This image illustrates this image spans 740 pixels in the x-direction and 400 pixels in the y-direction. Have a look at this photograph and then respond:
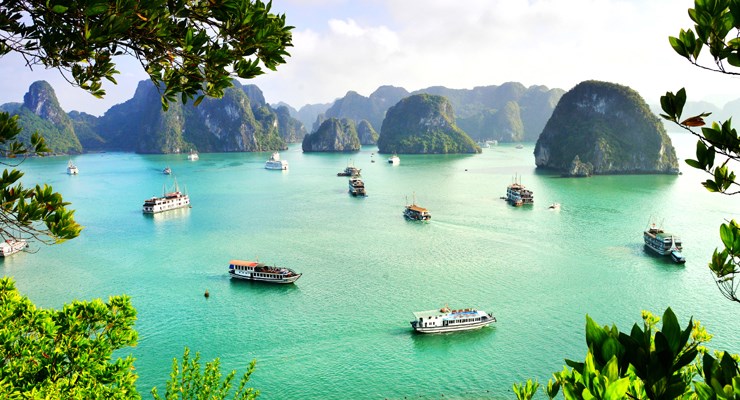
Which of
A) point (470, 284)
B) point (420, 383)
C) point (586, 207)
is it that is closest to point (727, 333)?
point (470, 284)

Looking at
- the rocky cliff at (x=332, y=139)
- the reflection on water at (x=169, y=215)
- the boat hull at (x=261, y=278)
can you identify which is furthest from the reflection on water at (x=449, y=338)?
the rocky cliff at (x=332, y=139)

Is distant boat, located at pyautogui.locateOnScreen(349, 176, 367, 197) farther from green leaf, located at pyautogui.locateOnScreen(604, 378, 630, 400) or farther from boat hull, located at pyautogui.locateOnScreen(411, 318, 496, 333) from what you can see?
green leaf, located at pyautogui.locateOnScreen(604, 378, 630, 400)

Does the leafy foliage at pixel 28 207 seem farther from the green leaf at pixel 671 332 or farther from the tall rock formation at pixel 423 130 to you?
the tall rock formation at pixel 423 130

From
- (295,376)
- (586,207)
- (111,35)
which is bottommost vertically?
(295,376)

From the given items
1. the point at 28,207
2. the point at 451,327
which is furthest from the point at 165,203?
the point at 28,207

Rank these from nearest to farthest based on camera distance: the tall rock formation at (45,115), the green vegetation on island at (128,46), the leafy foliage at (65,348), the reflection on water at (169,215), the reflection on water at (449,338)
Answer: the green vegetation on island at (128,46) < the leafy foliage at (65,348) < the reflection on water at (449,338) < the reflection on water at (169,215) < the tall rock formation at (45,115)

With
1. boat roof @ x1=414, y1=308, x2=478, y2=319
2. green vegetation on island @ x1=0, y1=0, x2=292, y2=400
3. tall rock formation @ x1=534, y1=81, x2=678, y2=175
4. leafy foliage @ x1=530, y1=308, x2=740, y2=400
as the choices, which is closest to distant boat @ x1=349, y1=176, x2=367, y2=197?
boat roof @ x1=414, y1=308, x2=478, y2=319

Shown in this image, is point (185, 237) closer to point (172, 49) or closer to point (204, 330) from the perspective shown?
point (204, 330)

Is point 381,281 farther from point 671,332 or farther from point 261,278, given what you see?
point 671,332
